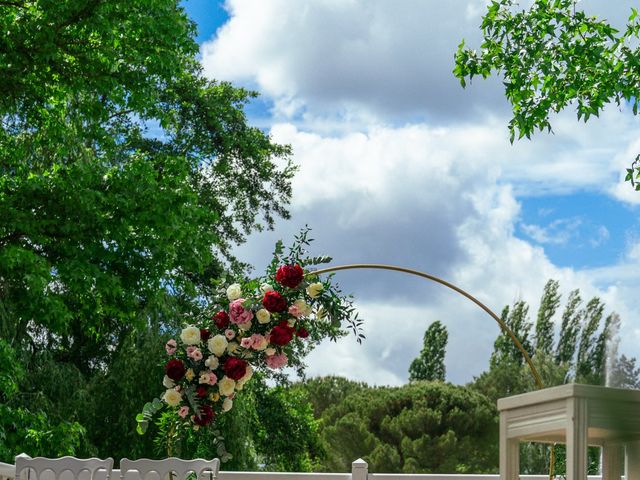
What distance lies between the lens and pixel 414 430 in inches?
838

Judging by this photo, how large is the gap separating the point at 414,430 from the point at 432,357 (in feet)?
13.8

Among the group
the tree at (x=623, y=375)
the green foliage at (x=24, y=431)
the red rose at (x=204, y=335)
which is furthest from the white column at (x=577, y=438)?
the green foliage at (x=24, y=431)

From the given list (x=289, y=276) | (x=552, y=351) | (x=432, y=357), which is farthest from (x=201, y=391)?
(x=552, y=351)

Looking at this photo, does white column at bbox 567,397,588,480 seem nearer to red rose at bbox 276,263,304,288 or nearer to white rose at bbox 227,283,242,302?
red rose at bbox 276,263,304,288

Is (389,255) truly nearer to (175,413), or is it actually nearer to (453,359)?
(453,359)

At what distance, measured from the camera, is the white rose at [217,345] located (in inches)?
203

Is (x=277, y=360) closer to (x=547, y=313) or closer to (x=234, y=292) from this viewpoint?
(x=234, y=292)

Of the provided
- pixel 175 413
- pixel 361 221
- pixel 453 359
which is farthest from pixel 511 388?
pixel 175 413

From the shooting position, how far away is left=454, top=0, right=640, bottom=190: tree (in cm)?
861

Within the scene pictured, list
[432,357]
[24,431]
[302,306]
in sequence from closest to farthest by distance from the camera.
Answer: [302,306]
[24,431]
[432,357]

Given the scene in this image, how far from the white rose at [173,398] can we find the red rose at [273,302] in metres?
0.68

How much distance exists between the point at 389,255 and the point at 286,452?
9.11 meters

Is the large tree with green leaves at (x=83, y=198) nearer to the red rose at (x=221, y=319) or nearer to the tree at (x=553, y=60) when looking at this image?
the tree at (x=553, y=60)

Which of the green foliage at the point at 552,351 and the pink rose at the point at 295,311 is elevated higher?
the green foliage at the point at 552,351
